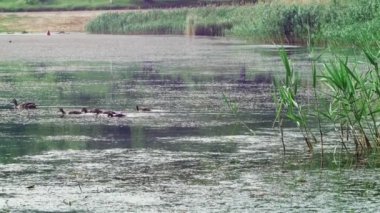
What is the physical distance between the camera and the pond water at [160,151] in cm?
1158

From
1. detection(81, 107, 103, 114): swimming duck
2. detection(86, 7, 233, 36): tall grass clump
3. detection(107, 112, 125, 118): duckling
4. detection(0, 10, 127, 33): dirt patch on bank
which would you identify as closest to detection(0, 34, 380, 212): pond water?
detection(107, 112, 125, 118): duckling

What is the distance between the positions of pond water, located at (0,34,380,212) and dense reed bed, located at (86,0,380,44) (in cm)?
233

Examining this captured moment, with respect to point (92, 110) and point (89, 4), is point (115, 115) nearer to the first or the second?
point (92, 110)

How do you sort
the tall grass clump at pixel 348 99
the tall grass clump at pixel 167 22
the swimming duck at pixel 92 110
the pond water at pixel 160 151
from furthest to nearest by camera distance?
the tall grass clump at pixel 167 22
the swimming duck at pixel 92 110
the tall grass clump at pixel 348 99
the pond water at pixel 160 151

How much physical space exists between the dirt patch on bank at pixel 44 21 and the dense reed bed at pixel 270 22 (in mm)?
2166

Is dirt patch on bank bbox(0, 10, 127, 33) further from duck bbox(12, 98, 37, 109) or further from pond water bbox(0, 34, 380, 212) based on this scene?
duck bbox(12, 98, 37, 109)

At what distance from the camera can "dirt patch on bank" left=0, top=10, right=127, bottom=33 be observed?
207ft

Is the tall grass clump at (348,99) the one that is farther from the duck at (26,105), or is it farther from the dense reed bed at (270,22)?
the duck at (26,105)

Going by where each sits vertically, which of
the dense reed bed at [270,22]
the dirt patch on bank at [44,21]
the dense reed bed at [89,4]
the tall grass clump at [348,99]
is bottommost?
the dirt patch on bank at [44,21]

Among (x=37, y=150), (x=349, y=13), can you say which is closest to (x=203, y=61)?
(x=349, y=13)

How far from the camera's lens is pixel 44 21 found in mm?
64438

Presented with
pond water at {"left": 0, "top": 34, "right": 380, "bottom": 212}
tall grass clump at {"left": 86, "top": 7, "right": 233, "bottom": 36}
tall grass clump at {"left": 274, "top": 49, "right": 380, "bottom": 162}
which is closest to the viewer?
pond water at {"left": 0, "top": 34, "right": 380, "bottom": 212}

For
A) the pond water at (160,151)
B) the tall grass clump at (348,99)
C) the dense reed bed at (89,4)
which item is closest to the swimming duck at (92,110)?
the pond water at (160,151)

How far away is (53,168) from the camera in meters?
13.6
